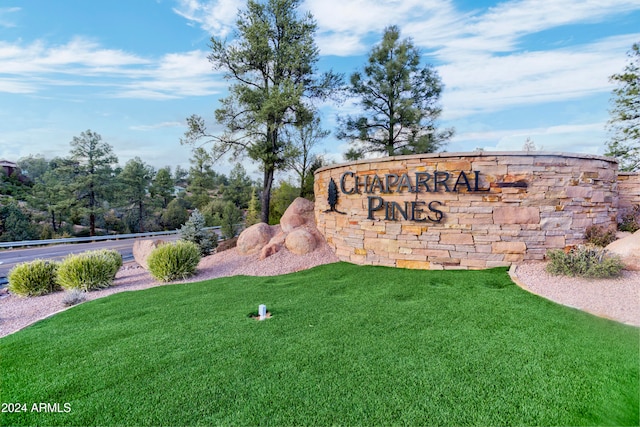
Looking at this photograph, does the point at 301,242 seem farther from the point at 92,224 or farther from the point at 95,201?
the point at 95,201

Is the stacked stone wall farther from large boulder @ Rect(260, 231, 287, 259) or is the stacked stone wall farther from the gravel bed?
large boulder @ Rect(260, 231, 287, 259)

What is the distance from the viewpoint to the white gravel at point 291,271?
4150 mm

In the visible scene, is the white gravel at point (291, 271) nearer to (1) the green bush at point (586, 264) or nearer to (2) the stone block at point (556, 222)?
(1) the green bush at point (586, 264)

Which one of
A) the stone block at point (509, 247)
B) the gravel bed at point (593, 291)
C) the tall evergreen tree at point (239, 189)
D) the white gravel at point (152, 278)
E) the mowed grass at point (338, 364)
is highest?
the tall evergreen tree at point (239, 189)

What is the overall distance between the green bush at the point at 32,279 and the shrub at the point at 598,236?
1171 centimetres

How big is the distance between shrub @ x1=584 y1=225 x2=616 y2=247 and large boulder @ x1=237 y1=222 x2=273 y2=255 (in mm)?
7696

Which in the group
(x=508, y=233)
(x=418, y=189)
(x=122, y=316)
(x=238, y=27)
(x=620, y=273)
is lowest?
(x=122, y=316)

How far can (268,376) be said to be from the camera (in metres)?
2.75

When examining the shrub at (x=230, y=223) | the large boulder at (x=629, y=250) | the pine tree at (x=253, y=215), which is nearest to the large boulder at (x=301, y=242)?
the large boulder at (x=629, y=250)

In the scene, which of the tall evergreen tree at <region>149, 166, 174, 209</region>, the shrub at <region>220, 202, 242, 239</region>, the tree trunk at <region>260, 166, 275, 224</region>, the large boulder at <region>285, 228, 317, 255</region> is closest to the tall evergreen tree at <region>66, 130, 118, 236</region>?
the tall evergreen tree at <region>149, 166, 174, 209</region>

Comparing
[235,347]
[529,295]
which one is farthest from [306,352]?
[529,295]

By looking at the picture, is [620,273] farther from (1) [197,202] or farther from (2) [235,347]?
(1) [197,202]

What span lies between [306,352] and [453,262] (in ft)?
14.0

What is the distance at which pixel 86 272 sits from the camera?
23.0ft
